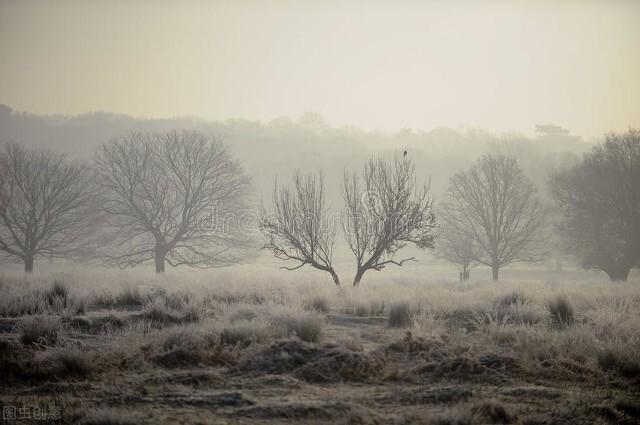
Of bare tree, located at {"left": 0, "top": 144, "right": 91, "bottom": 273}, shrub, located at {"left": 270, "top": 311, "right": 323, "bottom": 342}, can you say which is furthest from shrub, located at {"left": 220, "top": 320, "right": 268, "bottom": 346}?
bare tree, located at {"left": 0, "top": 144, "right": 91, "bottom": 273}

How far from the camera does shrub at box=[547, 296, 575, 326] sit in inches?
450

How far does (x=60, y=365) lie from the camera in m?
7.08

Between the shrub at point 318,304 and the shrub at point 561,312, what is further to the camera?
the shrub at point 318,304

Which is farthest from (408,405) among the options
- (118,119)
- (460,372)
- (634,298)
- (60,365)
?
(118,119)

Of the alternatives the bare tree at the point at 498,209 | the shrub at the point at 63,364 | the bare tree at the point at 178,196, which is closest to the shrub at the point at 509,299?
the shrub at the point at 63,364

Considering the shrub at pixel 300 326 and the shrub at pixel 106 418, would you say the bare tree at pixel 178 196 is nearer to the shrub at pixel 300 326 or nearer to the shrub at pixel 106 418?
the shrub at pixel 300 326

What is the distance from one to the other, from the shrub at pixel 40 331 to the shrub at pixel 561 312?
10473 millimetres

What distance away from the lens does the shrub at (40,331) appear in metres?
8.54

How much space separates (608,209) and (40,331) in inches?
1085

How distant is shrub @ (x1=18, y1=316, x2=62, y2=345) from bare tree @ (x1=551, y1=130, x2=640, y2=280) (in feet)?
87.8

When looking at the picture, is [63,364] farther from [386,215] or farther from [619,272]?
[619,272]

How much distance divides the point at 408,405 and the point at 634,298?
42.8 feet

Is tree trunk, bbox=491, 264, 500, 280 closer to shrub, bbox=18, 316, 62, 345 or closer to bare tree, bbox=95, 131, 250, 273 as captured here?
bare tree, bbox=95, 131, 250, 273

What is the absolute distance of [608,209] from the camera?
26812 mm
